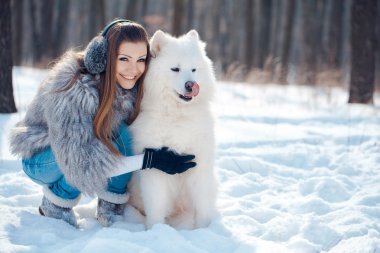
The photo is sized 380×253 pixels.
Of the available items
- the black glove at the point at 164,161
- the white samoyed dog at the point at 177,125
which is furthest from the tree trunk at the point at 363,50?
the black glove at the point at 164,161

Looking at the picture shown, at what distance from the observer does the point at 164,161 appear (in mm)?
2355

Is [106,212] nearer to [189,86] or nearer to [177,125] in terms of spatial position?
[177,125]

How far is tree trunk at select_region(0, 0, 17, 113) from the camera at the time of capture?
4.33 metres

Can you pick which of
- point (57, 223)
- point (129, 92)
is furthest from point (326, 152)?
point (57, 223)

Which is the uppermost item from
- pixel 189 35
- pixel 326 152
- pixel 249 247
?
pixel 189 35

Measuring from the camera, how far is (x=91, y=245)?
197cm

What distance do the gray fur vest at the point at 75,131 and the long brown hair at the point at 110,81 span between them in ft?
0.11

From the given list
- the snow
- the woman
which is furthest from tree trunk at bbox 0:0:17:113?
the woman

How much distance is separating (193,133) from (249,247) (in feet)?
2.42

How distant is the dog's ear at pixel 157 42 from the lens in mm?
2490

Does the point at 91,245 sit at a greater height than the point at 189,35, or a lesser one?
lesser

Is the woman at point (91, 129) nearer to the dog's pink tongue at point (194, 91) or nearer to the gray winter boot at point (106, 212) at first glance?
the gray winter boot at point (106, 212)

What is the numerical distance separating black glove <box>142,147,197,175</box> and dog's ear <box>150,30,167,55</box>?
63 cm

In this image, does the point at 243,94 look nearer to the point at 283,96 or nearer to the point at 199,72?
the point at 283,96
